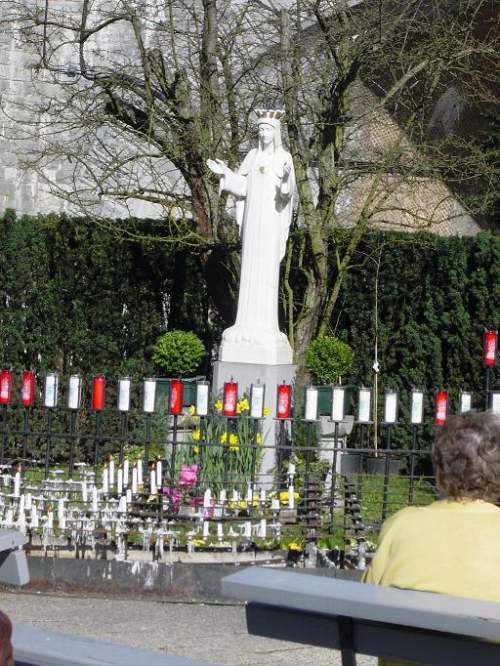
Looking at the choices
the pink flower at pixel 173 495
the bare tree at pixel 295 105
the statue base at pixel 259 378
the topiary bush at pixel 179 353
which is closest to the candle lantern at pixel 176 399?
the pink flower at pixel 173 495

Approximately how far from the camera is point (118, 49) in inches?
521

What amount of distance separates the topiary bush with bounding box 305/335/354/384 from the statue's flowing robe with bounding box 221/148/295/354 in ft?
3.00

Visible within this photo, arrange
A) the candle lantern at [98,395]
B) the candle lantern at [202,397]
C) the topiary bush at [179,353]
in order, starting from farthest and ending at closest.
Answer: the topiary bush at [179,353] → the candle lantern at [98,395] → the candle lantern at [202,397]

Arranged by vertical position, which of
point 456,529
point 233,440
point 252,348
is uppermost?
point 252,348

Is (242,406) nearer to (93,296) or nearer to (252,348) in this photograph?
(252,348)

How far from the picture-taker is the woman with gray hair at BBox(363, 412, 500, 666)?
3047 millimetres

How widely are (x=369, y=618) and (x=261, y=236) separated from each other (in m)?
6.43

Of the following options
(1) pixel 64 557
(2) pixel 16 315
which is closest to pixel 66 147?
(2) pixel 16 315

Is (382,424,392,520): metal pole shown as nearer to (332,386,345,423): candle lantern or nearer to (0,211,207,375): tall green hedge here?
(332,386,345,423): candle lantern

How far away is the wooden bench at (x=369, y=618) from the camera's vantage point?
113 inches

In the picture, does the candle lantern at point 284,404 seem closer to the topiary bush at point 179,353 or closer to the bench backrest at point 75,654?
the topiary bush at point 179,353

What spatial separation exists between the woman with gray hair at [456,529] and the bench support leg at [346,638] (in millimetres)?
108

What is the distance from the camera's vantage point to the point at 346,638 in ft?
10.5

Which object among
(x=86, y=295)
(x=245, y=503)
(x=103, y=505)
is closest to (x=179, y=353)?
(x=86, y=295)
